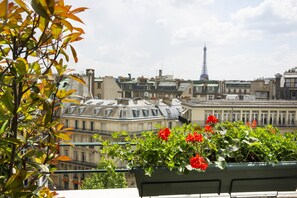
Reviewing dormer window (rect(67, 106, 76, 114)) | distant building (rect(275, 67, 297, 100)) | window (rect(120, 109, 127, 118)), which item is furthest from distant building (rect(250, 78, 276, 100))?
dormer window (rect(67, 106, 76, 114))

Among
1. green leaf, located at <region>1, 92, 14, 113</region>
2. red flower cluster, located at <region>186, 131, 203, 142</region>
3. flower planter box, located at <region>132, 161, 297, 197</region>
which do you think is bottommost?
flower planter box, located at <region>132, 161, 297, 197</region>

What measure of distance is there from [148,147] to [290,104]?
32023 millimetres

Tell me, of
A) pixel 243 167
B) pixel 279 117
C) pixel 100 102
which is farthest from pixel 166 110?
pixel 243 167

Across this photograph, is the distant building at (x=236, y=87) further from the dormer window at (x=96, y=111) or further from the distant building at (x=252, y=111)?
the dormer window at (x=96, y=111)

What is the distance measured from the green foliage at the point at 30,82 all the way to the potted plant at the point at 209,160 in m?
0.78

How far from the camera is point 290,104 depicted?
31.3 m

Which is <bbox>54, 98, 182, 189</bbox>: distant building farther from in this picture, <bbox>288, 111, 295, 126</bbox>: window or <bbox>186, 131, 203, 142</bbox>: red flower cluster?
<bbox>186, 131, 203, 142</bbox>: red flower cluster

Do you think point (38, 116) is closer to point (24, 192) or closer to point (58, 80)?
point (58, 80)

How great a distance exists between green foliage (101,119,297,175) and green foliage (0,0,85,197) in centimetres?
77

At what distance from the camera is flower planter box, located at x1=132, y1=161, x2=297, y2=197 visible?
1.95 m

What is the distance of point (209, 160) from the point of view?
1.98 metres

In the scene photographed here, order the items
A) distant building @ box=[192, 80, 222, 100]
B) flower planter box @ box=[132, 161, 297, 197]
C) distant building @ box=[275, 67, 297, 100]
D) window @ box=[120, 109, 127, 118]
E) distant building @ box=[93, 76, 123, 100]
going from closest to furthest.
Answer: flower planter box @ box=[132, 161, 297, 197] < window @ box=[120, 109, 127, 118] < distant building @ box=[275, 67, 297, 100] < distant building @ box=[93, 76, 123, 100] < distant building @ box=[192, 80, 222, 100]

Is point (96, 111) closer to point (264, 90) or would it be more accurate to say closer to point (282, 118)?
point (282, 118)

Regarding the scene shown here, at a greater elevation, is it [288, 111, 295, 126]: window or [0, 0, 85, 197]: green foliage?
[0, 0, 85, 197]: green foliage
